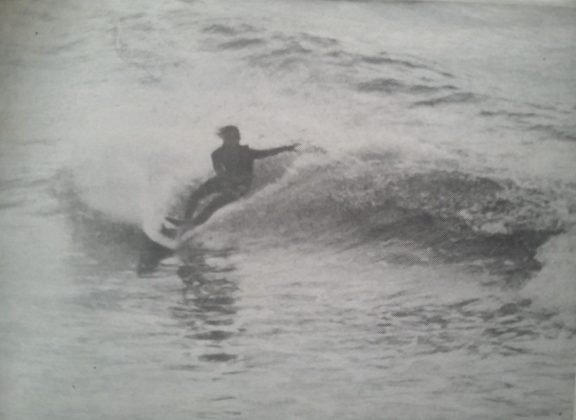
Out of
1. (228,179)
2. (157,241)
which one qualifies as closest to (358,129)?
(228,179)

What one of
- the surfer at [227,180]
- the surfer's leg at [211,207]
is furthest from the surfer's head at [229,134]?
the surfer's leg at [211,207]

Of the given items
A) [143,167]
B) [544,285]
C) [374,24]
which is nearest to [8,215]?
[143,167]

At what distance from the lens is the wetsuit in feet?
3.55

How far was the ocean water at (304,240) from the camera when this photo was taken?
3.54 ft

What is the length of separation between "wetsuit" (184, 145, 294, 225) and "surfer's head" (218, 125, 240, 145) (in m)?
0.01

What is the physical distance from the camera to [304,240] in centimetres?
108

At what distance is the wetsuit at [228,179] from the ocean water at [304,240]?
1.0 inches

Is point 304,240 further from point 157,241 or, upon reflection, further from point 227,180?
point 157,241

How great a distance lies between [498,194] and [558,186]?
0.45ft

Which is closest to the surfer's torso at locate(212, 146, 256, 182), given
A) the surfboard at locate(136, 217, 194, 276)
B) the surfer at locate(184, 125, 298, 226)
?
the surfer at locate(184, 125, 298, 226)

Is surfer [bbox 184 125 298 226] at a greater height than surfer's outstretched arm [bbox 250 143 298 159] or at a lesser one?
lesser

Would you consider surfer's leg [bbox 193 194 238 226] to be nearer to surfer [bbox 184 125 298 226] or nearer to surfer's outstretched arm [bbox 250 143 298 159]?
surfer [bbox 184 125 298 226]

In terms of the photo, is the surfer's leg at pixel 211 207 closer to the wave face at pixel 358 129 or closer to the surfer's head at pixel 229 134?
the wave face at pixel 358 129

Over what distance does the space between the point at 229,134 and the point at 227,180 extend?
0.34 ft
